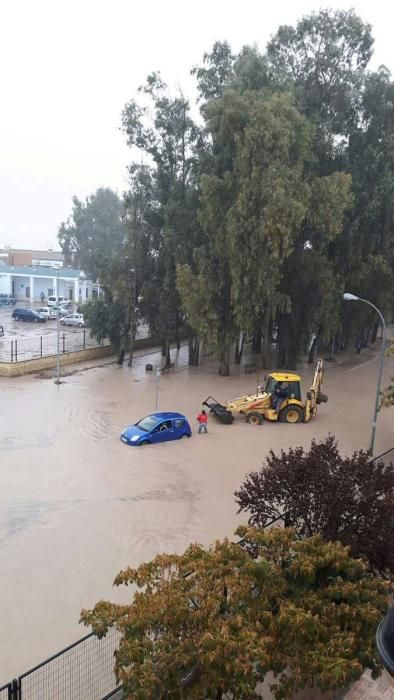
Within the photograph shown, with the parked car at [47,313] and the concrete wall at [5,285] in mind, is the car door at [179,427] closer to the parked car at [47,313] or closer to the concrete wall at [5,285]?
the parked car at [47,313]

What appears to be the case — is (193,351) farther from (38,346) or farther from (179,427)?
(179,427)

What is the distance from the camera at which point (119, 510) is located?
16172 millimetres

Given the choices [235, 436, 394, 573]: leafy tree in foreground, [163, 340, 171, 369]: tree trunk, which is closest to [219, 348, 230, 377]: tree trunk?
[163, 340, 171, 369]: tree trunk

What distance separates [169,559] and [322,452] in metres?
4.87

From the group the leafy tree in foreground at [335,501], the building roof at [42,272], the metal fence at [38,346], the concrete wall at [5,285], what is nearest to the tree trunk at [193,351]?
the metal fence at [38,346]

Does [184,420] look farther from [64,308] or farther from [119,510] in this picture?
[64,308]

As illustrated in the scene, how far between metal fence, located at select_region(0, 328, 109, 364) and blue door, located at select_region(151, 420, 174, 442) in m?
15.3

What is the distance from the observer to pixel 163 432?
22703 mm

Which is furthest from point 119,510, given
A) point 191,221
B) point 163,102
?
point 163,102

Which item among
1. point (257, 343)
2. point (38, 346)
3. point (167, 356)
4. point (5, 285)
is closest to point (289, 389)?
point (167, 356)

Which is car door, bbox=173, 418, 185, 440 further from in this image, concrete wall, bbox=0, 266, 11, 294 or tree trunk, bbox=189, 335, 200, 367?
concrete wall, bbox=0, 266, 11, 294

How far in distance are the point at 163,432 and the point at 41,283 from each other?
56.9 metres

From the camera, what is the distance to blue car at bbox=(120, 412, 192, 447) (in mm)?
22125

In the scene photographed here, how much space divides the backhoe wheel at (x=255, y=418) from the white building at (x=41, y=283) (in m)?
49.8
